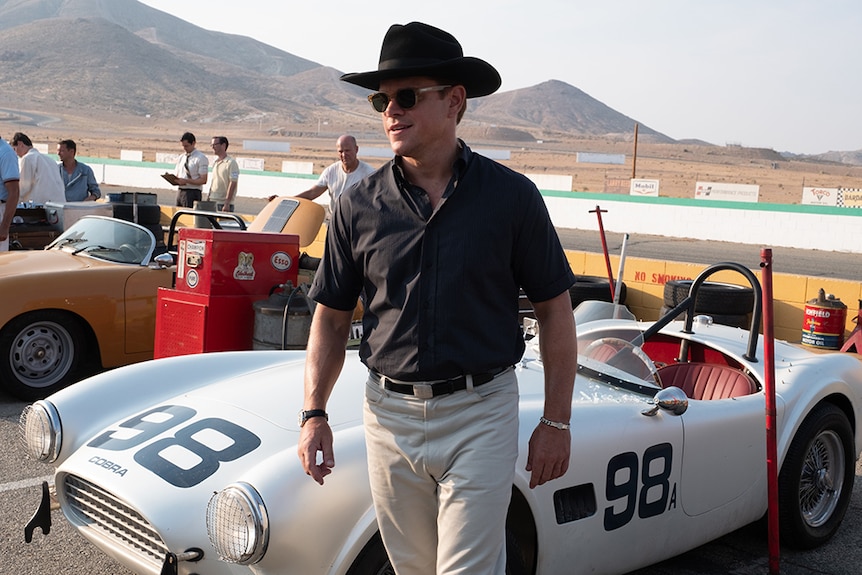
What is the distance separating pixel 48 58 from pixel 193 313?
607ft

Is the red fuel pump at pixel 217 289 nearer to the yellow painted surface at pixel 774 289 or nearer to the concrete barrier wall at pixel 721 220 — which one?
the yellow painted surface at pixel 774 289

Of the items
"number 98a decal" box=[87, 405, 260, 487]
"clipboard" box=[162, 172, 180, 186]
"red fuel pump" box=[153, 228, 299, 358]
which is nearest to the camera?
"number 98a decal" box=[87, 405, 260, 487]

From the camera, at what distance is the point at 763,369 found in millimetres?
4336

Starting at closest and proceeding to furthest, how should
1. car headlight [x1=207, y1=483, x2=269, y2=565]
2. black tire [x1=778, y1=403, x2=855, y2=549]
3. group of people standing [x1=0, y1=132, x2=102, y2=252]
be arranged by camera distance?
1. car headlight [x1=207, y1=483, x2=269, y2=565]
2. black tire [x1=778, y1=403, x2=855, y2=549]
3. group of people standing [x1=0, y1=132, x2=102, y2=252]

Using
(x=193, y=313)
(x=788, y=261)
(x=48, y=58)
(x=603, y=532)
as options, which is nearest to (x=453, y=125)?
(x=603, y=532)

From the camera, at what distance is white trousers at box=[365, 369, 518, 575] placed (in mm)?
2375

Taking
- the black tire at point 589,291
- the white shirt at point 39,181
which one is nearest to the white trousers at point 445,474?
the black tire at point 589,291

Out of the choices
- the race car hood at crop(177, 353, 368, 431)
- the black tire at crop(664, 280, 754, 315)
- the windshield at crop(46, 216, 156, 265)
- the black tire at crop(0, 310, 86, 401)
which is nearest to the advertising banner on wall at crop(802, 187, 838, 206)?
the black tire at crop(664, 280, 754, 315)

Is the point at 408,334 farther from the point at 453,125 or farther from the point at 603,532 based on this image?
the point at 603,532

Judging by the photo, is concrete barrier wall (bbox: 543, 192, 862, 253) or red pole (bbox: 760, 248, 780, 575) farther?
concrete barrier wall (bbox: 543, 192, 862, 253)

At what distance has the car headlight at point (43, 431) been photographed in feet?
11.9

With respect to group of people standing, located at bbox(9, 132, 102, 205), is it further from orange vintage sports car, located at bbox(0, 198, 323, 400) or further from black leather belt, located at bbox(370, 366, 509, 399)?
black leather belt, located at bbox(370, 366, 509, 399)

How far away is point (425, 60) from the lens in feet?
8.05

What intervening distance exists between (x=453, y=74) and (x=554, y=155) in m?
88.5
